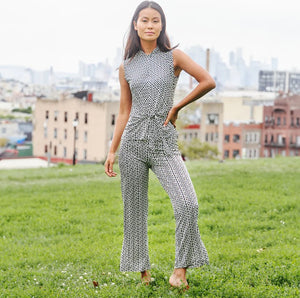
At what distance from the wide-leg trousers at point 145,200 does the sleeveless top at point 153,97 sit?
3.3 inches

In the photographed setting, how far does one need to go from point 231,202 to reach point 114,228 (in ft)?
7.00

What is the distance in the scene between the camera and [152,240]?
272 inches

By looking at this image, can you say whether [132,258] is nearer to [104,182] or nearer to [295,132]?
[104,182]

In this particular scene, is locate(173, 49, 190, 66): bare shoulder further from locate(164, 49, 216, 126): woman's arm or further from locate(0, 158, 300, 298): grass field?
locate(0, 158, 300, 298): grass field

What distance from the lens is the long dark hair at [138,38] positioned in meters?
4.64

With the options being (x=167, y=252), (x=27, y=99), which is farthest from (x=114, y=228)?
(x=27, y=99)

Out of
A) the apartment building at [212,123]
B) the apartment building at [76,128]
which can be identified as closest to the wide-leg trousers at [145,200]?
the apartment building at [76,128]

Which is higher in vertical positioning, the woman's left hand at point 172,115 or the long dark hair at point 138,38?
the long dark hair at point 138,38

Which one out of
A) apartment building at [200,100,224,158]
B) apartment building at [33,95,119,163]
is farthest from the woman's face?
apartment building at [200,100,224,158]

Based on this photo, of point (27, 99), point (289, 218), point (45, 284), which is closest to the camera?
→ point (45, 284)

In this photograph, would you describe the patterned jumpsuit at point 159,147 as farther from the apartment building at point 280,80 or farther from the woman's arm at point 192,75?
the apartment building at point 280,80

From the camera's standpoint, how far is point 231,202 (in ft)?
29.8

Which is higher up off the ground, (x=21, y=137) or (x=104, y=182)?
(x=104, y=182)

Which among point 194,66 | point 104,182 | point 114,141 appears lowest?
point 104,182
